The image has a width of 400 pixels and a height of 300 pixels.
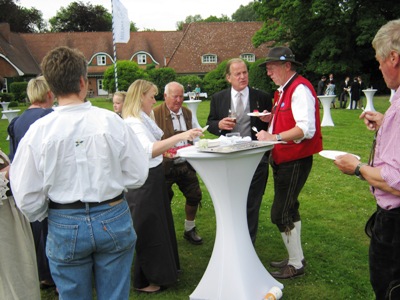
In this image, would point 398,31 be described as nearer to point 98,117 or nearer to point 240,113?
point 98,117

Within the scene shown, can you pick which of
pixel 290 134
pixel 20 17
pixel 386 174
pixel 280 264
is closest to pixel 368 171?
pixel 386 174

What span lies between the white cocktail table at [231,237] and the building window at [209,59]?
39.5 meters

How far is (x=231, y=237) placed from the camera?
3465 mm

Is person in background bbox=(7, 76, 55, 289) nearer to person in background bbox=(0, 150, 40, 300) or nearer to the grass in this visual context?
the grass

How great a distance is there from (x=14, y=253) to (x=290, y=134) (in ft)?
7.85

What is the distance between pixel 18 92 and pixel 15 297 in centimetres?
3540

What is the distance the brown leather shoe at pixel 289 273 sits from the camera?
4.06m

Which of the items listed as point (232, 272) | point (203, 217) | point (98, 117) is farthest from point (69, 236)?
point (203, 217)

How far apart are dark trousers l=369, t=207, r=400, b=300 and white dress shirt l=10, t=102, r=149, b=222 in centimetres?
152

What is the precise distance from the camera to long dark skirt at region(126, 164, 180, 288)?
3.75 meters

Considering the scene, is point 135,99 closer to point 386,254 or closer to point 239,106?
point 239,106

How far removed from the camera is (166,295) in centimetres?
388

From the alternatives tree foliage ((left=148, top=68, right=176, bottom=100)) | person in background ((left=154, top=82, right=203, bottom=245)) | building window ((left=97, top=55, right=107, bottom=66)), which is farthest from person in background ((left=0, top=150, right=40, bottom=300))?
building window ((left=97, top=55, right=107, bottom=66))

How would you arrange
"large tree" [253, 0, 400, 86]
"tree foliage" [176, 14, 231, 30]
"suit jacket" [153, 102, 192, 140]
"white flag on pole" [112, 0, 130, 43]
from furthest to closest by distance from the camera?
"tree foliage" [176, 14, 231, 30] → "large tree" [253, 0, 400, 86] → "white flag on pole" [112, 0, 130, 43] → "suit jacket" [153, 102, 192, 140]
